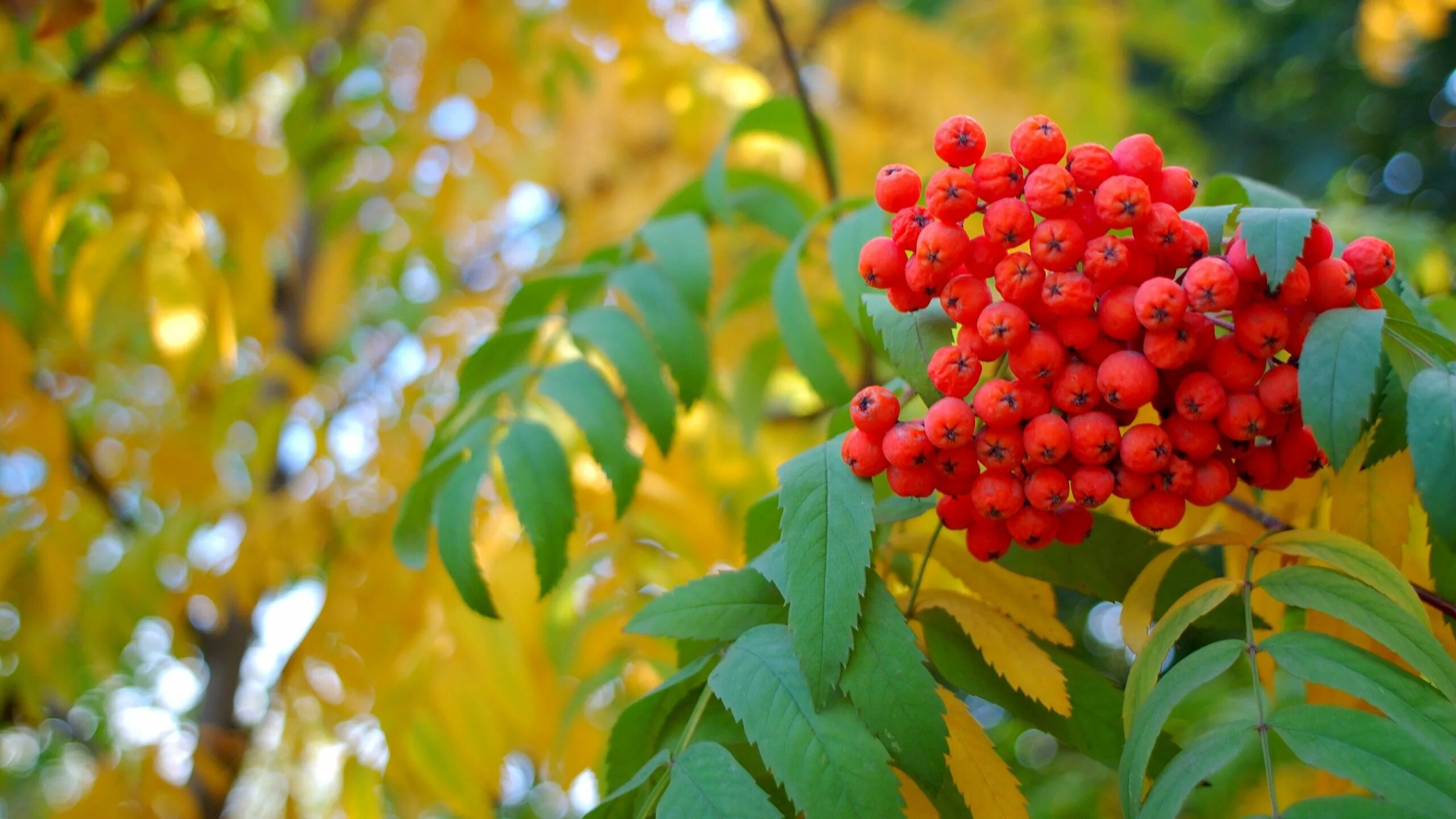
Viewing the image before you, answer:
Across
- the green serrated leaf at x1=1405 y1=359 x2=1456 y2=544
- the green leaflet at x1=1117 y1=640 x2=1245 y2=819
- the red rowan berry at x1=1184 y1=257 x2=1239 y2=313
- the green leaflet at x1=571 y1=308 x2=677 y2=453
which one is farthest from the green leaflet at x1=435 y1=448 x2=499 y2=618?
the green serrated leaf at x1=1405 y1=359 x2=1456 y2=544

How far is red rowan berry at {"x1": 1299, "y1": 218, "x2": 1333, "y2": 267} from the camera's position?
2.53ft

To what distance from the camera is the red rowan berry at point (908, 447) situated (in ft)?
2.65

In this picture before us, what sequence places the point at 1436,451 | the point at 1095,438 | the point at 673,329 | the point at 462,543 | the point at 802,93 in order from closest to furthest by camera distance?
the point at 1436,451, the point at 1095,438, the point at 462,543, the point at 673,329, the point at 802,93

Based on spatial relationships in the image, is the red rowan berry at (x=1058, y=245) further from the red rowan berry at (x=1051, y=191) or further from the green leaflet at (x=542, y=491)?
the green leaflet at (x=542, y=491)

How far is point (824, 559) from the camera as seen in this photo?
784 millimetres

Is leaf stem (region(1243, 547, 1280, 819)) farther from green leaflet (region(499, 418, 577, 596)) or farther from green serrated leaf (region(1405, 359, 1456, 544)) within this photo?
green leaflet (region(499, 418, 577, 596))

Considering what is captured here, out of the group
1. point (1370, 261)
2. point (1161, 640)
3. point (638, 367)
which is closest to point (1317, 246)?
point (1370, 261)

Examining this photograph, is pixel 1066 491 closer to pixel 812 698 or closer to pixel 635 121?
pixel 812 698

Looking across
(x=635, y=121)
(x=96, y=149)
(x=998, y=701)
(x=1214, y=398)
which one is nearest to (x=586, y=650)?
(x=998, y=701)

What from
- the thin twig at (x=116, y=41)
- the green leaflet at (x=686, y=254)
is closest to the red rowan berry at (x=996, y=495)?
the green leaflet at (x=686, y=254)

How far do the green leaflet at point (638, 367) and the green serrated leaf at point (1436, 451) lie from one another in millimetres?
784

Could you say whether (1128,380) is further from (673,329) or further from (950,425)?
(673,329)

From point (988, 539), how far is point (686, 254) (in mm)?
709

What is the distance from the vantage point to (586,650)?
187 cm
